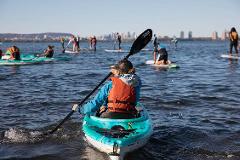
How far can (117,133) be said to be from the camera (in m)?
7.05

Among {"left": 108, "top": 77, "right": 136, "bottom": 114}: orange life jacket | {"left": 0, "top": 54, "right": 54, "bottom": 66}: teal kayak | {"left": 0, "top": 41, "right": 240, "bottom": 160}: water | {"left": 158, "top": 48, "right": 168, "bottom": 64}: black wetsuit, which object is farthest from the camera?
{"left": 0, "top": 54, "right": 54, "bottom": 66}: teal kayak

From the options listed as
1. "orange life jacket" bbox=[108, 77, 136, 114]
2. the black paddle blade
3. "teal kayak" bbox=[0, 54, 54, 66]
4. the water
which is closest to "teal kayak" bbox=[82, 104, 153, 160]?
"orange life jacket" bbox=[108, 77, 136, 114]

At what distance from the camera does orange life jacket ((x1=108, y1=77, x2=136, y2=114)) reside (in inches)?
288

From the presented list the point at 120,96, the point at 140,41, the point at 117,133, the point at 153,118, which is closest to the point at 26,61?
the point at 140,41

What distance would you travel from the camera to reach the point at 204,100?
534 inches

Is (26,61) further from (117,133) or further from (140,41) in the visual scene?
(117,133)

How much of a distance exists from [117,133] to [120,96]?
0.75m

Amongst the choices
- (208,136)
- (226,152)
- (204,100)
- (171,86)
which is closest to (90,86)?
(171,86)

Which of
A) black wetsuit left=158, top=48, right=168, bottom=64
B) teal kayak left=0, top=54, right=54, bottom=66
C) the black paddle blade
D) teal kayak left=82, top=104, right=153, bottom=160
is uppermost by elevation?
the black paddle blade

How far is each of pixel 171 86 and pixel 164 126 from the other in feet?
23.3

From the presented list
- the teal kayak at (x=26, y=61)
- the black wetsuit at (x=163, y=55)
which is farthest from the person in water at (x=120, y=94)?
the teal kayak at (x=26, y=61)

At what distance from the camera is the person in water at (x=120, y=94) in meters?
7.33

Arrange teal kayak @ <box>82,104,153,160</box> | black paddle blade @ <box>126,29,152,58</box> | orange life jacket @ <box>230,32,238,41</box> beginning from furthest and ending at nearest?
orange life jacket @ <box>230,32,238,41</box>
black paddle blade @ <box>126,29,152,58</box>
teal kayak @ <box>82,104,153,160</box>

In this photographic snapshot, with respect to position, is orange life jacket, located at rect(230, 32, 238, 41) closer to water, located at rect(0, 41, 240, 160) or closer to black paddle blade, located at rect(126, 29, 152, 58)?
water, located at rect(0, 41, 240, 160)
